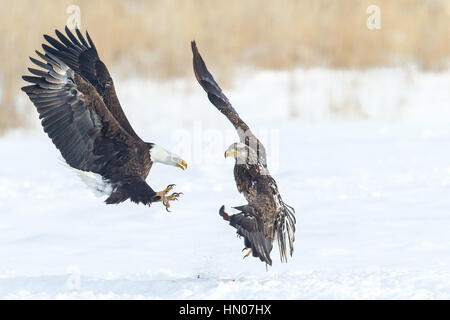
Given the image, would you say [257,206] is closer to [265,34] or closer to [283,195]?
[283,195]

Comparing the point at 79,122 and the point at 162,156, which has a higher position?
the point at 79,122

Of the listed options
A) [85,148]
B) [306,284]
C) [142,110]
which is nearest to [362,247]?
[306,284]

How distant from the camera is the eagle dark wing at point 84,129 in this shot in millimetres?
5734

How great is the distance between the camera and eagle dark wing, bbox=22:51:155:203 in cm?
573

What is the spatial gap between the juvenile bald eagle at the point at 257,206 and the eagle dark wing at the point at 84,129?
636 mm

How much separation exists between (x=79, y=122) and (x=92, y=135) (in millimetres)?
124

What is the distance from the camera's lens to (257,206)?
17.4 ft

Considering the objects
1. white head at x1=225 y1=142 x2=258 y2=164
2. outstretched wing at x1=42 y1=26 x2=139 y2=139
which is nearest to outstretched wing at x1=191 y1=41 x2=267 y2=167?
white head at x1=225 y1=142 x2=258 y2=164

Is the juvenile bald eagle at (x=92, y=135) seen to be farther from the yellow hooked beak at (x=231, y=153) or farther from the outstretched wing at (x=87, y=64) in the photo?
the yellow hooked beak at (x=231, y=153)

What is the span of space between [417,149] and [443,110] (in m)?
2.68

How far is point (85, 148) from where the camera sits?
19.1ft

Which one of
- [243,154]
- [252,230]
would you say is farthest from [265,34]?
[252,230]

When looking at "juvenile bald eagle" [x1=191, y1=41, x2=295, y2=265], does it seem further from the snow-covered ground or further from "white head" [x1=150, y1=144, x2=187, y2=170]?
"white head" [x1=150, y1=144, x2=187, y2=170]

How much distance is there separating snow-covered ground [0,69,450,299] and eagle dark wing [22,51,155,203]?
10.8 inches
